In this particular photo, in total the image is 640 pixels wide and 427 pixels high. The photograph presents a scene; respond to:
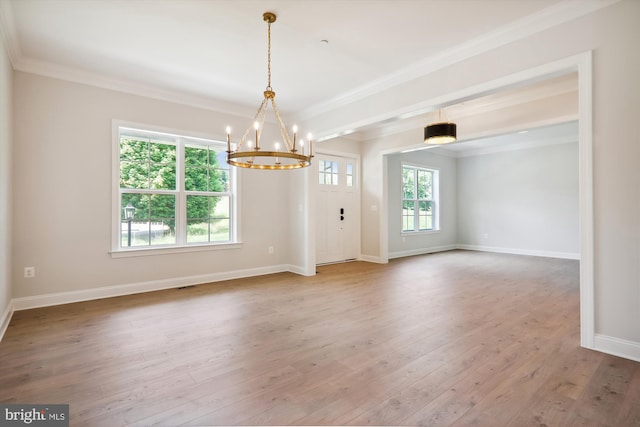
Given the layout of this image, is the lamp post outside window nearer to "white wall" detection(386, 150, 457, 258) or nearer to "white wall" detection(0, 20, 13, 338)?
"white wall" detection(0, 20, 13, 338)

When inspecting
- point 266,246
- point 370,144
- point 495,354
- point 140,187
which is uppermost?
point 370,144

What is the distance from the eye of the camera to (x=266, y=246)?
5.80 meters

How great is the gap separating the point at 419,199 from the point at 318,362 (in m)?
6.95

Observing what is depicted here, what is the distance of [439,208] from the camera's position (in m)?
8.98

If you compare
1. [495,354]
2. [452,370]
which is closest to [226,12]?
[452,370]

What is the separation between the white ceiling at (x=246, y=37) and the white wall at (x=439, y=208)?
377cm

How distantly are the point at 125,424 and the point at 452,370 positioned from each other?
6.87ft

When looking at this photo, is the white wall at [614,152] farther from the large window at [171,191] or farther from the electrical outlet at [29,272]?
the electrical outlet at [29,272]

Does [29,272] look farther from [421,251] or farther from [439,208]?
[439,208]

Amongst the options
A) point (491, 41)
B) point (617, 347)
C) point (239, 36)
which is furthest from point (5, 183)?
point (617, 347)

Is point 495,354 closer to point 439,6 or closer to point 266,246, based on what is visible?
point 439,6

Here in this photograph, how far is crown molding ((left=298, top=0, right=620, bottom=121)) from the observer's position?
264cm

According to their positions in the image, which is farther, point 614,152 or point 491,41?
point 491,41

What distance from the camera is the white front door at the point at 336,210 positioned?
22.6 ft
